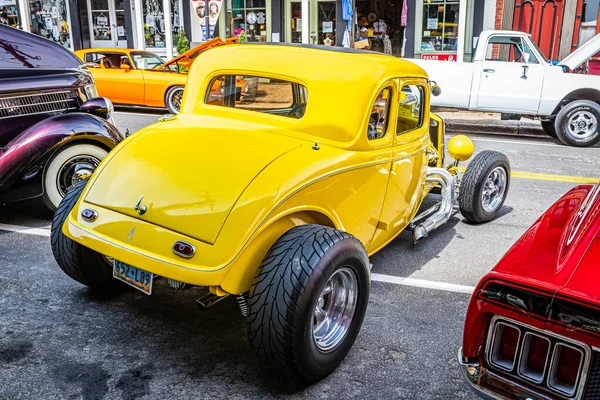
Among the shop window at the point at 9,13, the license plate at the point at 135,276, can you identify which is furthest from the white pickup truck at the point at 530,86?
the shop window at the point at 9,13

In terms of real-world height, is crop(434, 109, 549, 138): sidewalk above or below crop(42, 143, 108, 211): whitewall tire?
below

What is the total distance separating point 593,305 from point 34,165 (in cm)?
482

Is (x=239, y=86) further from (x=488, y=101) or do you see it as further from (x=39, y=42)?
(x=488, y=101)

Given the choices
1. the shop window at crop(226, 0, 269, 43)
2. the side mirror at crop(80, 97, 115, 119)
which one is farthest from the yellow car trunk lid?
the shop window at crop(226, 0, 269, 43)

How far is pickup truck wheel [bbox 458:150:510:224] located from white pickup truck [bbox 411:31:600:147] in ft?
16.9

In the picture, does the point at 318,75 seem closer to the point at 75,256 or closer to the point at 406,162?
the point at 406,162

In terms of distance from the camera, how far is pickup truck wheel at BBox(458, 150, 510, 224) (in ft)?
17.6

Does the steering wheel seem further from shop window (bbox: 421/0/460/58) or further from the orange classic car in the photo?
shop window (bbox: 421/0/460/58)

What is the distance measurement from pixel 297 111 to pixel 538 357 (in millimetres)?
2305

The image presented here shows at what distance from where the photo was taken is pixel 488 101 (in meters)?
10.8

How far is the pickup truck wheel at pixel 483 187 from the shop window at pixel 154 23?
55.7 ft

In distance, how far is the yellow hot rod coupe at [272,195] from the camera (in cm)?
285

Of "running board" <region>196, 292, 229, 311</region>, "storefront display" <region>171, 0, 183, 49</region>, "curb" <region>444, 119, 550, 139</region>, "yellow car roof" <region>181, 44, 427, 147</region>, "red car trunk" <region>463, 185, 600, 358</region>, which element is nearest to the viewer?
"red car trunk" <region>463, 185, 600, 358</region>

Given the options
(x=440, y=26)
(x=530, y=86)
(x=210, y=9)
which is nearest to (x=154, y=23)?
(x=210, y=9)
